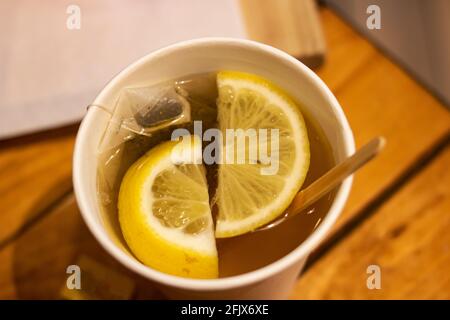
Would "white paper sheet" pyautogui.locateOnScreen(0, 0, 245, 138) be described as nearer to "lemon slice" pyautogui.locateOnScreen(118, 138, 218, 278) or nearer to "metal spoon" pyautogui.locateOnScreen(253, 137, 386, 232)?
"lemon slice" pyautogui.locateOnScreen(118, 138, 218, 278)

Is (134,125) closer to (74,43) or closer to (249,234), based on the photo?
(249,234)

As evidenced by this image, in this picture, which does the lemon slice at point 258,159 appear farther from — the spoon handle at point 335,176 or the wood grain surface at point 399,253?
the wood grain surface at point 399,253

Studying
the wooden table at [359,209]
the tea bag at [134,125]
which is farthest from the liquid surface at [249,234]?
the wooden table at [359,209]

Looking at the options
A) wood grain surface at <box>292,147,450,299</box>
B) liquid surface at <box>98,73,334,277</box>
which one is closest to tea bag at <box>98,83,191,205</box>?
liquid surface at <box>98,73,334,277</box>

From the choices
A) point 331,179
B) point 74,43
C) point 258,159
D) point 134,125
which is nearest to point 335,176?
point 331,179

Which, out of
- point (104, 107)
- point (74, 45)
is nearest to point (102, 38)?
point (74, 45)

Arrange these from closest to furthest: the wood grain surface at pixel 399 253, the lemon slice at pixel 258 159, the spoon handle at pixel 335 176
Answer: the spoon handle at pixel 335 176
the lemon slice at pixel 258 159
the wood grain surface at pixel 399 253
